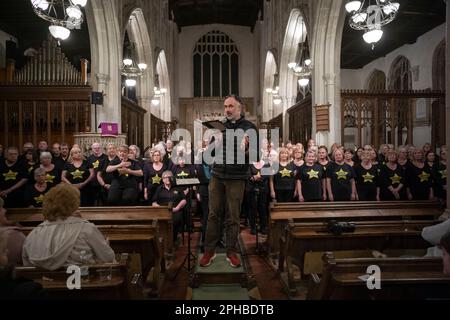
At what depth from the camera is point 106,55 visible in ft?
29.0

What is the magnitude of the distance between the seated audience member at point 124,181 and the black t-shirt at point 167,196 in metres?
0.40

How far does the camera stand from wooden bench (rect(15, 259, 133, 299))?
A: 1985 millimetres

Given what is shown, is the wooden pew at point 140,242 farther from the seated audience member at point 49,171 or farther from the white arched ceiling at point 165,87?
the white arched ceiling at point 165,87

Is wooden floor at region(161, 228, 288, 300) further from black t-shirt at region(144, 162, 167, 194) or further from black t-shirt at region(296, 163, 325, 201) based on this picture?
black t-shirt at region(296, 163, 325, 201)

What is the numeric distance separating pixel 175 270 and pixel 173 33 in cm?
1804

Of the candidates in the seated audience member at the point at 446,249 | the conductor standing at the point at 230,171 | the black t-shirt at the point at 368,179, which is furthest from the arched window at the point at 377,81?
the seated audience member at the point at 446,249

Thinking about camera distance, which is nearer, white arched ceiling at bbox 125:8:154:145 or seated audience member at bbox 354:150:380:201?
seated audience member at bbox 354:150:380:201

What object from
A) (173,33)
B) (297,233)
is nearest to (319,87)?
(297,233)

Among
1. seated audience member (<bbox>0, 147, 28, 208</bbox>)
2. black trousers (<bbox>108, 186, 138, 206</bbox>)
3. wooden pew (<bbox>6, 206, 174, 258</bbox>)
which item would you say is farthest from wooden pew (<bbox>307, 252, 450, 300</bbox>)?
seated audience member (<bbox>0, 147, 28, 208</bbox>)

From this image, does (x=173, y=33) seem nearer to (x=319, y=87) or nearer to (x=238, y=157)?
(x=319, y=87)

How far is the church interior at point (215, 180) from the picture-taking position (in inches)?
83.9

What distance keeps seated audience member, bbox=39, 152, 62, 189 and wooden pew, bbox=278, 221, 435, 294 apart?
364cm

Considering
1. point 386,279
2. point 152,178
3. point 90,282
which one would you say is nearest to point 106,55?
point 152,178
